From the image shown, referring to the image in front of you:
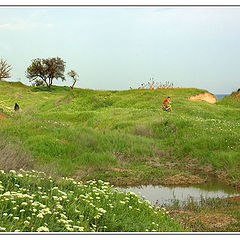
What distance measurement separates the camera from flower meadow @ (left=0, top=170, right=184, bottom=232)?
549cm

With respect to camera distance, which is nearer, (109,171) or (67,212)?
(67,212)

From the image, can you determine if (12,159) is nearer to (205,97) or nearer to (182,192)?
(182,192)

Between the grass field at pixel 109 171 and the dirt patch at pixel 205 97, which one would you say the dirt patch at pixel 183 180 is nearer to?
the grass field at pixel 109 171

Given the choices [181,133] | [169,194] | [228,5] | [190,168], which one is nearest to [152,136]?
[181,133]

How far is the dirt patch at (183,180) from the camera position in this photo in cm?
1356

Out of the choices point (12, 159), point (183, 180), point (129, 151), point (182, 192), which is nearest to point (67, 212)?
point (12, 159)

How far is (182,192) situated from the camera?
12.4 metres

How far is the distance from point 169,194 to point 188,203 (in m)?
1.45

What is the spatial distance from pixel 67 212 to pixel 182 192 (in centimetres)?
692

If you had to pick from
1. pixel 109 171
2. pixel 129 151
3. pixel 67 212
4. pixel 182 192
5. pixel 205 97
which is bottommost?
pixel 182 192

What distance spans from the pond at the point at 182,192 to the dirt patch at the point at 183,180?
1.17ft

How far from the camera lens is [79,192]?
8.18 metres

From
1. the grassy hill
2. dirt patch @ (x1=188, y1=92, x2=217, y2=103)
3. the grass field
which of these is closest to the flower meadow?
the grass field

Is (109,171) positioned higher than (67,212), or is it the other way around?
(67,212)
